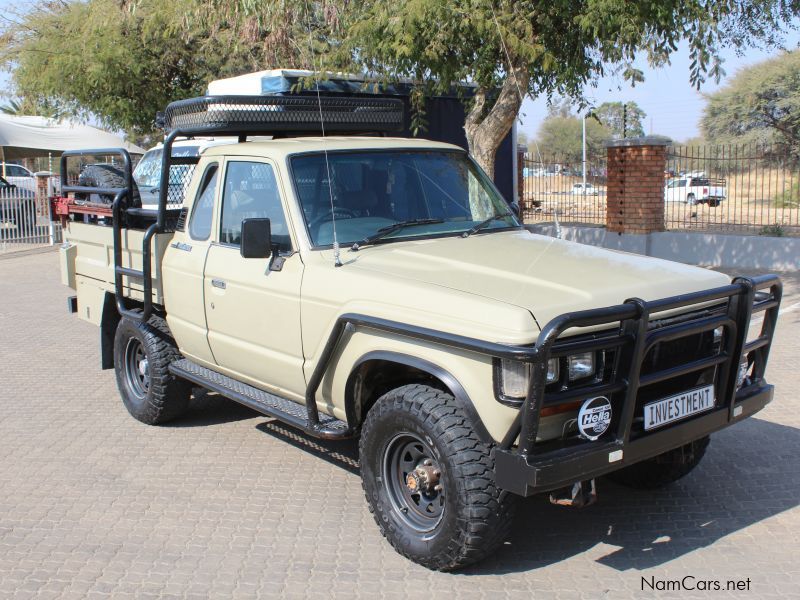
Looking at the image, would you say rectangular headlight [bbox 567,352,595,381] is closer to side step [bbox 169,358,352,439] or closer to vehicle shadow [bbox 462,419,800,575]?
vehicle shadow [bbox 462,419,800,575]

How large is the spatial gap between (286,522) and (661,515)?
205 centimetres

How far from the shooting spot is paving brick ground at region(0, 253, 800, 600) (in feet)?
13.6

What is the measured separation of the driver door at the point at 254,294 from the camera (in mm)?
4941

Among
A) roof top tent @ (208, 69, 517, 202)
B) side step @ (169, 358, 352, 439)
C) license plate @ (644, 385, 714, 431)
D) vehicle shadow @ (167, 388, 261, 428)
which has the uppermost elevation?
roof top tent @ (208, 69, 517, 202)

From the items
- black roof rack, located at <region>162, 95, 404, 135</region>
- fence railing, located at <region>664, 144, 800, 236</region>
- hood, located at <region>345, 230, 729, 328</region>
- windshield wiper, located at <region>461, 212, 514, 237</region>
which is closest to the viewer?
hood, located at <region>345, 230, 729, 328</region>

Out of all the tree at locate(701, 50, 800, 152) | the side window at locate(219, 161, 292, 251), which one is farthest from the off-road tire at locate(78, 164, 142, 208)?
the tree at locate(701, 50, 800, 152)

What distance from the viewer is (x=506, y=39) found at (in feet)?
27.3

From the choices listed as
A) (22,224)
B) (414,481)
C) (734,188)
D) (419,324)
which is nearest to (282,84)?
(734,188)

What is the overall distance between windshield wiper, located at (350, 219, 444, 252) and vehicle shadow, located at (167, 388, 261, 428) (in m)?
2.48

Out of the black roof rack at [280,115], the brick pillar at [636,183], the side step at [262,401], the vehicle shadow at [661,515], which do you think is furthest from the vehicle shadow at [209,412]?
the brick pillar at [636,183]

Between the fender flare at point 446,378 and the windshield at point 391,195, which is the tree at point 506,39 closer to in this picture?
the windshield at point 391,195

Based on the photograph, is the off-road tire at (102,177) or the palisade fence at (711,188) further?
the palisade fence at (711,188)

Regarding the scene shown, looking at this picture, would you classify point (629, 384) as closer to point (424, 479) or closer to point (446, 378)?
point (446, 378)

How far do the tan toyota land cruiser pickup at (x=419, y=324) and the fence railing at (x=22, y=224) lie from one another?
50.3ft
